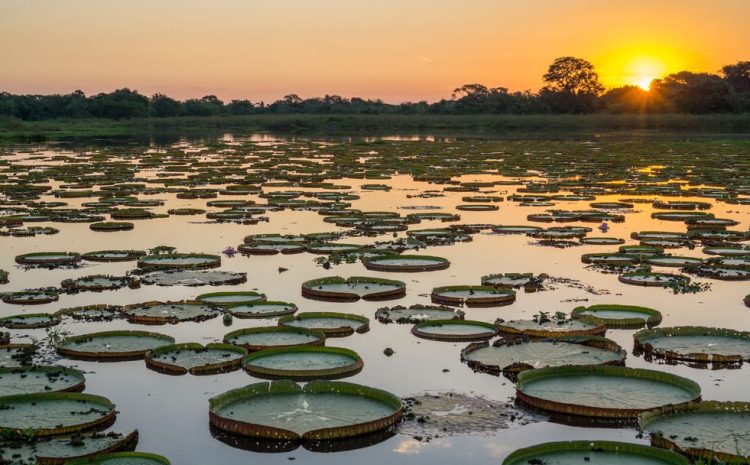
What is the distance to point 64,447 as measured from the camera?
20.9 feet

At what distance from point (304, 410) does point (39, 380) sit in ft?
7.36

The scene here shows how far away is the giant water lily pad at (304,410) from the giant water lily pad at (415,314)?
102 inches

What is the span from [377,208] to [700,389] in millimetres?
13845

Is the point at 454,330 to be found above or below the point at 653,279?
below

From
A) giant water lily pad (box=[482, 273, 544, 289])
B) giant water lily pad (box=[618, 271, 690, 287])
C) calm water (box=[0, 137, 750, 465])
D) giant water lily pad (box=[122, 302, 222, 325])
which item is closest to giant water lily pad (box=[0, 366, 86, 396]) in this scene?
calm water (box=[0, 137, 750, 465])

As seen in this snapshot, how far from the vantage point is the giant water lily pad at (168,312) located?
9.83 meters

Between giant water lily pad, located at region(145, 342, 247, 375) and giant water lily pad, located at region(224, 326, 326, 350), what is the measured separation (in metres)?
0.28

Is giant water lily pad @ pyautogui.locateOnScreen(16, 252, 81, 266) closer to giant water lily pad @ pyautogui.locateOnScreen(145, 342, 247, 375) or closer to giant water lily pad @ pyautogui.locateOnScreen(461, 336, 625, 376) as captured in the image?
giant water lily pad @ pyautogui.locateOnScreen(145, 342, 247, 375)

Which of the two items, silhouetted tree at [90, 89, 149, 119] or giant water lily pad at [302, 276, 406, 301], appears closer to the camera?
giant water lily pad at [302, 276, 406, 301]

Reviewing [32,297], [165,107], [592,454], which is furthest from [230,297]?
[165,107]

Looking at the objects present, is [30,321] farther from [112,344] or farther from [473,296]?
[473,296]

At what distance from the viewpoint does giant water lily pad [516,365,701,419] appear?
717cm

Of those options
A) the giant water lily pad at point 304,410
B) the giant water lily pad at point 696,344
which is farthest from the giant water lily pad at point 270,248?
the giant water lily pad at point 304,410

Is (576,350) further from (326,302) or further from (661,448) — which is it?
(326,302)
